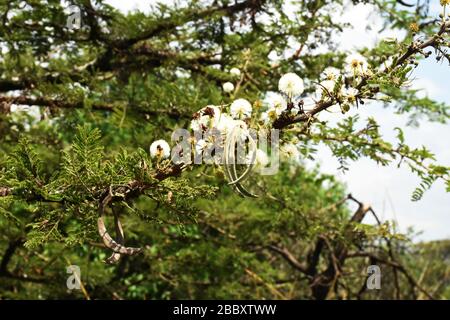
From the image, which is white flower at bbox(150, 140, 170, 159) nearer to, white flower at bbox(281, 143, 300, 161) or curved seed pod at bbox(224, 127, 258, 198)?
curved seed pod at bbox(224, 127, 258, 198)

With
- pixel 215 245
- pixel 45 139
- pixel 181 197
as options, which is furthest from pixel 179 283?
pixel 181 197

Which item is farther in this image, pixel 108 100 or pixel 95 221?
pixel 108 100

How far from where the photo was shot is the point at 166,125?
289 centimetres

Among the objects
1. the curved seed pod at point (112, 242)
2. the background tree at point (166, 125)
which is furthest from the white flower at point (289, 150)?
the curved seed pod at point (112, 242)

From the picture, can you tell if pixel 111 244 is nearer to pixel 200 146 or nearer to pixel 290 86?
pixel 200 146

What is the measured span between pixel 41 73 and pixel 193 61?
923mm

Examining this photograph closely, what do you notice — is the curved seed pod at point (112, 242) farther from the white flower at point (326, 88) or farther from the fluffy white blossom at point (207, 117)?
the white flower at point (326, 88)

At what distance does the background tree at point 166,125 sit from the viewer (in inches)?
57.3

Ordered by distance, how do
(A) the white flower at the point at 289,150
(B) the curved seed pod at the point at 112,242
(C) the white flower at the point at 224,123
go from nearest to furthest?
(B) the curved seed pod at the point at 112,242, (C) the white flower at the point at 224,123, (A) the white flower at the point at 289,150

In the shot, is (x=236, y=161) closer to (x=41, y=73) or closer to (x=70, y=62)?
(x=41, y=73)

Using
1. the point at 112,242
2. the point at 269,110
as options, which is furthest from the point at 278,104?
the point at 112,242

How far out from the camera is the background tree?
146 centimetres

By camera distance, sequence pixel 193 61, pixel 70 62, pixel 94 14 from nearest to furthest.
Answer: pixel 94 14 → pixel 193 61 → pixel 70 62

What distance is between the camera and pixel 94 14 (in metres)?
3.10
